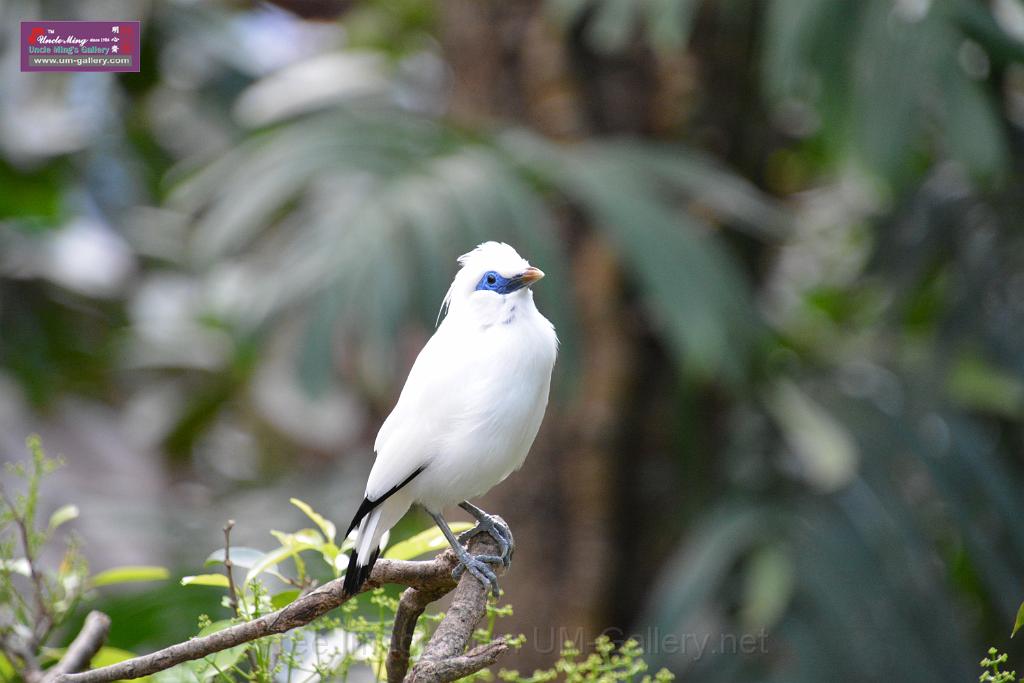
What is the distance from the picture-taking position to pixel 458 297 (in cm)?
165

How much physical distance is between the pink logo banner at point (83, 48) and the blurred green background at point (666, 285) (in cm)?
103

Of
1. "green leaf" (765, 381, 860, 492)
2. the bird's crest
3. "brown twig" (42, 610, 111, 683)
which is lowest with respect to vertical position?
"green leaf" (765, 381, 860, 492)

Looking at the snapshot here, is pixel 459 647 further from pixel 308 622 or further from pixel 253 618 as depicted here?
pixel 253 618

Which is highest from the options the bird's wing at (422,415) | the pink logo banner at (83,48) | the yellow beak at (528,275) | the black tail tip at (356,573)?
the pink logo banner at (83,48)

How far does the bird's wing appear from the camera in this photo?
160cm

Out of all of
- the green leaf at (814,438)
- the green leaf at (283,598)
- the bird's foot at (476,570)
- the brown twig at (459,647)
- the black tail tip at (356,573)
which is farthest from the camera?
the green leaf at (814,438)

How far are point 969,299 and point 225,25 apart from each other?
4.80m

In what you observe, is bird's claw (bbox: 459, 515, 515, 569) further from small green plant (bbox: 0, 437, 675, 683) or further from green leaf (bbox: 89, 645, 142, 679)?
green leaf (bbox: 89, 645, 142, 679)

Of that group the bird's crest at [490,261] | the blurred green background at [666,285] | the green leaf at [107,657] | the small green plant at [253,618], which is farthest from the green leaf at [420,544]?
the blurred green background at [666,285]

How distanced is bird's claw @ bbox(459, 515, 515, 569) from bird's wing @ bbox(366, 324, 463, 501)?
204mm

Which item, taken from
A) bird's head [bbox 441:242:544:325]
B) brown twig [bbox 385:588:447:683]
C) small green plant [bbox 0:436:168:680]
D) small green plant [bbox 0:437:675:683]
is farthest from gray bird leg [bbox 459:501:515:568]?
small green plant [bbox 0:436:168:680]

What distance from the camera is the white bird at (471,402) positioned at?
5.09 ft

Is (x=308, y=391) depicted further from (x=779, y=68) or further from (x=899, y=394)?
(x=899, y=394)

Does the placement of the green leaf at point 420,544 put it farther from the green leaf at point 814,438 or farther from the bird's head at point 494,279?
the green leaf at point 814,438
